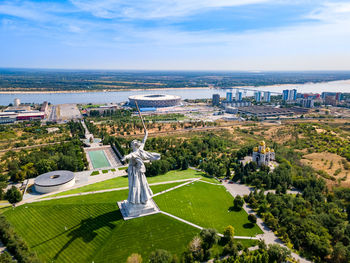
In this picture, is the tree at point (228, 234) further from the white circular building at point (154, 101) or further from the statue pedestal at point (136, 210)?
the white circular building at point (154, 101)

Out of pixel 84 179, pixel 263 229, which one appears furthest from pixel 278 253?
pixel 84 179

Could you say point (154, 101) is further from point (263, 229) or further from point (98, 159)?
point (263, 229)

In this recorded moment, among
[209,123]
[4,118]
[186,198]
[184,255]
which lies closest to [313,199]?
[186,198]

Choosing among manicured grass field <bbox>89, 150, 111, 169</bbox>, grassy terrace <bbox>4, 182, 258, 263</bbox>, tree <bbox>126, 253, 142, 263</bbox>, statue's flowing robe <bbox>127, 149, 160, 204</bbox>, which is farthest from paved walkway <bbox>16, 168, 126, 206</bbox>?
tree <bbox>126, 253, 142, 263</bbox>

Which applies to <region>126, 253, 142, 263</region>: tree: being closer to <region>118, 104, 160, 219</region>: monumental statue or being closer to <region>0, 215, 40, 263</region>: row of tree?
<region>118, 104, 160, 219</region>: monumental statue

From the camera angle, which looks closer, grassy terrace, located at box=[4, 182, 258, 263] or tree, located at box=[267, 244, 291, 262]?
tree, located at box=[267, 244, 291, 262]

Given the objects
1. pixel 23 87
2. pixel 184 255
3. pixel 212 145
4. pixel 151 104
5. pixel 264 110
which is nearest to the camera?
pixel 184 255

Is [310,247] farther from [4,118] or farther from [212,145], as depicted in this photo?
[4,118]
